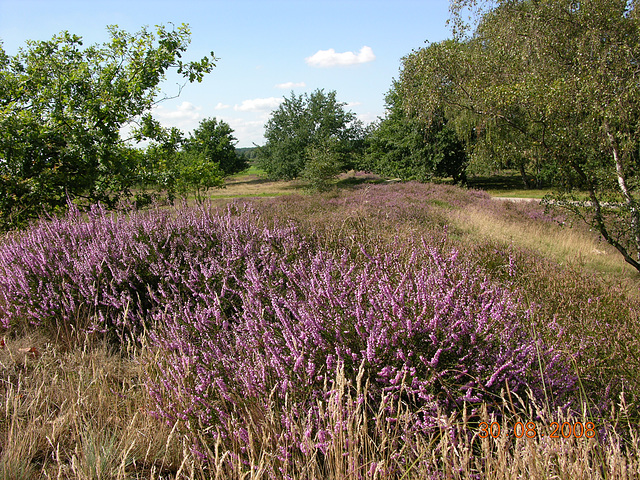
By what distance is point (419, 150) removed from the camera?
2855 cm

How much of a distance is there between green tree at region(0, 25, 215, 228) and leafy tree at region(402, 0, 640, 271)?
6920 mm

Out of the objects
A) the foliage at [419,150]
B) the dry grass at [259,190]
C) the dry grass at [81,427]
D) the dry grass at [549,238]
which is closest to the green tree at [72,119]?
the dry grass at [81,427]

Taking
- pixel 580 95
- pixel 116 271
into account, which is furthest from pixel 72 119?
pixel 580 95

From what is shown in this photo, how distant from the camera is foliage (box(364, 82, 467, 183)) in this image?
28.0m

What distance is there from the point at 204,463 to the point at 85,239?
2953mm

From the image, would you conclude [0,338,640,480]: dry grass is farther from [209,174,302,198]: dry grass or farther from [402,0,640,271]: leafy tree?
[209,174,302,198]: dry grass

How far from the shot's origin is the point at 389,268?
323 cm

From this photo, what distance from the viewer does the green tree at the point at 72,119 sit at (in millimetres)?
5402

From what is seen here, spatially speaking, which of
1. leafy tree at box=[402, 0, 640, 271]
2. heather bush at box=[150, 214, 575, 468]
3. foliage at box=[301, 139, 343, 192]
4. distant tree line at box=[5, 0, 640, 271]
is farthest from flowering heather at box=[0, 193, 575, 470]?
foliage at box=[301, 139, 343, 192]

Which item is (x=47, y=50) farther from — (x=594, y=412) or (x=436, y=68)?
(x=436, y=68)

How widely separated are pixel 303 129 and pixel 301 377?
4033 centimetres

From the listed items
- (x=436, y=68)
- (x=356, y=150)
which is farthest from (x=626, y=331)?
(x=356, y=150)

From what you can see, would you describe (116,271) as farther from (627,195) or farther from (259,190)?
(259,190)

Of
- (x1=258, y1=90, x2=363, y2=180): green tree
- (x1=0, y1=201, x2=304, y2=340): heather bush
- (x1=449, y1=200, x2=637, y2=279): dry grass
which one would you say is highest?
(x1=258, y1=90, x2=363, y2=180): green tree
